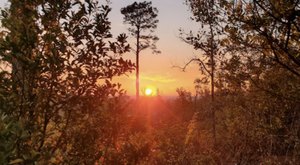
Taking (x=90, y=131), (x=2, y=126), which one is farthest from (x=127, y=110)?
(x=2, y=126)

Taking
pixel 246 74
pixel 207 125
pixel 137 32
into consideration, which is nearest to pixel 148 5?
pixel 137 32

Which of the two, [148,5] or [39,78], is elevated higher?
[148,5]

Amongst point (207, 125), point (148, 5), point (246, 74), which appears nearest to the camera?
point (246, 74)

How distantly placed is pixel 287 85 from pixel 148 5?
25221 millimetres

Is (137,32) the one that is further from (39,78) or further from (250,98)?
(39,78)

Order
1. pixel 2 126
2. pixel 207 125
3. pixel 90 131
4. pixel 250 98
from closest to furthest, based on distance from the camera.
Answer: pixel 2 126 < pixel 90 131 < pixel 250 98 < pixel 207 125

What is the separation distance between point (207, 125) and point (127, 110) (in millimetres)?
16152

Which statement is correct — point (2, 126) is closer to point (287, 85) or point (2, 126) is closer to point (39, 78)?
point (39, 78)

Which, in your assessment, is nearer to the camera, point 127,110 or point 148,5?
point 127,110

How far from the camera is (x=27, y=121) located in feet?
10.0

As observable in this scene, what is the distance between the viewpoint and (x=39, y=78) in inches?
129

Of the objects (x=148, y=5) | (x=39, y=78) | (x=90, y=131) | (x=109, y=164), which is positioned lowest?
(x=109, y=164)

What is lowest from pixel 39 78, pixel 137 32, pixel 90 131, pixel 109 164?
pixel 109 164

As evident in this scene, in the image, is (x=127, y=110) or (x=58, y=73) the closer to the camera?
(x=58, y=73)
